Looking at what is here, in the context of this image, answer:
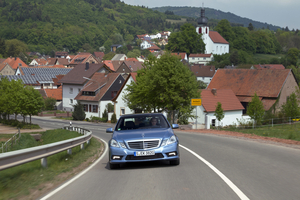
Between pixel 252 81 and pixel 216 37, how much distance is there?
103m

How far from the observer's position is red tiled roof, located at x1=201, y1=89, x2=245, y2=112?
1884 inches

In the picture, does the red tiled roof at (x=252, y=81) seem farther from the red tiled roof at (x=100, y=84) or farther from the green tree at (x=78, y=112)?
the green tree at (x=78, y=112)

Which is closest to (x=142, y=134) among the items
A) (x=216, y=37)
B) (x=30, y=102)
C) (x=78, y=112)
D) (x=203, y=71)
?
(x=30, y=102)

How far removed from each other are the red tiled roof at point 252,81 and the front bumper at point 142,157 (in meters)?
50.6

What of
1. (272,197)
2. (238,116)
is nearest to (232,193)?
(272,197)

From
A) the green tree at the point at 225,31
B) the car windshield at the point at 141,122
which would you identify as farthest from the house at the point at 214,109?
the green tree at the point at 225,31

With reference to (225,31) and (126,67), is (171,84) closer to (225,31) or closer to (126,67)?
(126,67)

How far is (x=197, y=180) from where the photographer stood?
291 inches

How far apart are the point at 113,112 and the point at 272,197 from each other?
5642cm

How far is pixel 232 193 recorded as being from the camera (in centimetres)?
618

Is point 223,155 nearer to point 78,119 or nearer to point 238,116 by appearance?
point 238,116

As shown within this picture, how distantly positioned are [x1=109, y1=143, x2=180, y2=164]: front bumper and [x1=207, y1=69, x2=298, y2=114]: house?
46.4 m

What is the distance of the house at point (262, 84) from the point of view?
56344 millimetres

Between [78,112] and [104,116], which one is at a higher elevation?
[78,112]
